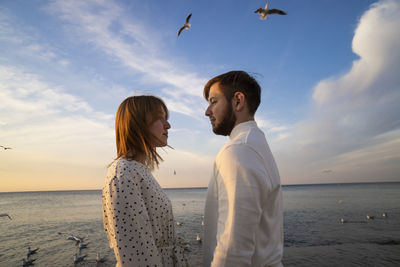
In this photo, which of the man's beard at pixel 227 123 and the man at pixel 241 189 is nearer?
the man at pixel 241 189

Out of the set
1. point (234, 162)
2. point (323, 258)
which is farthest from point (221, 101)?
→ point (323, 258)

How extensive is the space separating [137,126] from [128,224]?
0.95 m

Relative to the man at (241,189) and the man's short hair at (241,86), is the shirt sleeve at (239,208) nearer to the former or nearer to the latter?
the man at (241,189)

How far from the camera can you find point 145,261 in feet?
5.65

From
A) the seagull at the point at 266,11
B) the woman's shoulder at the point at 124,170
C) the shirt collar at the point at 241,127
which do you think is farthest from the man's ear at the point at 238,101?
the seagull at the point at 266,11

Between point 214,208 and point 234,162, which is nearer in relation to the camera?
point 234,162

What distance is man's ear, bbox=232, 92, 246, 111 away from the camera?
7.21ft

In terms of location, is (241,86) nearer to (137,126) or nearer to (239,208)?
(137,126)

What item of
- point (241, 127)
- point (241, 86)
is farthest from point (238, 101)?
point (241, 127)

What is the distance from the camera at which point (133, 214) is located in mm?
1719

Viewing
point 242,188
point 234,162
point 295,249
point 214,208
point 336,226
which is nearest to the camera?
point 242,188

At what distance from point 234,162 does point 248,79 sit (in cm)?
112

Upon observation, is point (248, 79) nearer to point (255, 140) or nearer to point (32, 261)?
point (255, 140)

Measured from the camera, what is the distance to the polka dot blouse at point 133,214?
1.69 m
